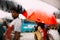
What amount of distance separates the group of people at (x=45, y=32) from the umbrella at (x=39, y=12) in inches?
3.1

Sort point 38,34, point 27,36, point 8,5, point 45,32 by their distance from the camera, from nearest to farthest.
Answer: point 8,5
point 27,36
point 38,34
point 45,32

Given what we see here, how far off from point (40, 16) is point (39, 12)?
2.4 inches

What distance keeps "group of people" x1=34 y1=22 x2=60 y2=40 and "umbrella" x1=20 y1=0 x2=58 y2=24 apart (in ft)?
0.26

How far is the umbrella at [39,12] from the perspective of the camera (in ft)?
6.45

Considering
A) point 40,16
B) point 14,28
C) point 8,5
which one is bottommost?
point 14,28

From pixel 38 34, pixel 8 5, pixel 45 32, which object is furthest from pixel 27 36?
pixel 8 5

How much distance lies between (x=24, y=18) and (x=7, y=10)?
271mm

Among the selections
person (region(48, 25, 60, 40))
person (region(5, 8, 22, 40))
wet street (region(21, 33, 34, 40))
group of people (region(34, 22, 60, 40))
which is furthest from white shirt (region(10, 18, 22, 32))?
person (region(48, 25, 60, 40))

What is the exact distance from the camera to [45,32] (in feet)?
6.98

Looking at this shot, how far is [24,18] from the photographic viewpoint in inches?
75.3


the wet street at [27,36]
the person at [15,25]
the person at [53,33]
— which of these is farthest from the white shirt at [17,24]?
the person at [53,33]

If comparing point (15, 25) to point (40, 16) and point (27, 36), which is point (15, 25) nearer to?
point (27, 36)

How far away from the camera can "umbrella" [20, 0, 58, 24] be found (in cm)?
196

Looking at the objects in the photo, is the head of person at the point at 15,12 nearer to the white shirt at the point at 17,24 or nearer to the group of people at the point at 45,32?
the white shirt at the point at 17,24
